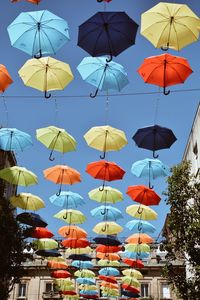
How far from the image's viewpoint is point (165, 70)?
11.6 metres

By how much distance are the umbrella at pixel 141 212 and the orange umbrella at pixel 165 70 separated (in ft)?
31.9

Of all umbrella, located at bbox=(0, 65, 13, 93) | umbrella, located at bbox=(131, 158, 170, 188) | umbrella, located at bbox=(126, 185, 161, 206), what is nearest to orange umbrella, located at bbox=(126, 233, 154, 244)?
umbrella, located at bbox=(126, 185, 161, 206)

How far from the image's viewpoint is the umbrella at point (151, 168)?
17.5 meters

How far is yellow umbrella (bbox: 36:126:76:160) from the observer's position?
49.6 feet

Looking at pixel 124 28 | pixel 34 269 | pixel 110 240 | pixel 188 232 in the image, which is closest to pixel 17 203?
pixel 110 240

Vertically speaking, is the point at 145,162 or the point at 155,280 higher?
the point at 145,162

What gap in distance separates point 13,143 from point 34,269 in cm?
3217

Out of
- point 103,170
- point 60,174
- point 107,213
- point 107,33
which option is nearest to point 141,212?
point 107,213

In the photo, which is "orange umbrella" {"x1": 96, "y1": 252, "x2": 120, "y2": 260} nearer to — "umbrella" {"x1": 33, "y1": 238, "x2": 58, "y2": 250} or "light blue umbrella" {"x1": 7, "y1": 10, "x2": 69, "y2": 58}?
"umbrella" {"x1": 33, "y1": 238, "x2": 58, "y2": 250}

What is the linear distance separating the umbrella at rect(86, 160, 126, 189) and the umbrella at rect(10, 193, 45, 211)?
13.0 ft

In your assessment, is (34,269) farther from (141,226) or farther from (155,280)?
(141,226)

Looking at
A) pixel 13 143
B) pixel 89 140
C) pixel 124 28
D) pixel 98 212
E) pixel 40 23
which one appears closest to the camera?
pixel 124 28

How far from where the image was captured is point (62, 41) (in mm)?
11102

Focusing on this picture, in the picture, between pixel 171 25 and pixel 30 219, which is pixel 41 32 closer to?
pixel 171 25
